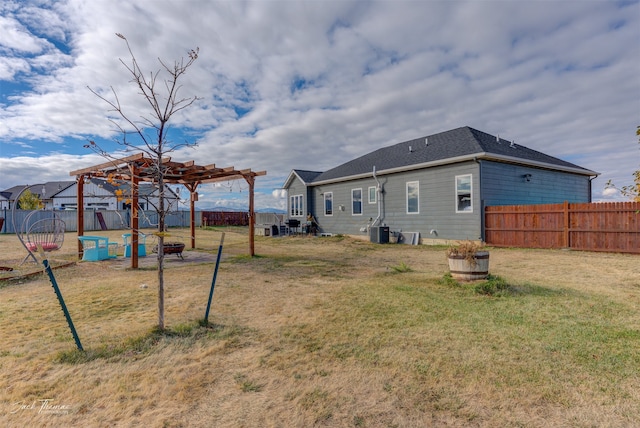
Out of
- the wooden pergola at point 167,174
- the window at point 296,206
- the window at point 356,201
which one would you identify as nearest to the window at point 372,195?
the window at point 356,201

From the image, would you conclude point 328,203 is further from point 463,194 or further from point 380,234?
point 463,194

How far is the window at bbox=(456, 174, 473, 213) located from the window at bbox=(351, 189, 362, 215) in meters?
5.68

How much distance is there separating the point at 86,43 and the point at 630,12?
12.7m

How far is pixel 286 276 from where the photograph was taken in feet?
23.7

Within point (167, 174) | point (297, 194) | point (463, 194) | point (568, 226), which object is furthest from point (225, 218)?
point (568, 226)

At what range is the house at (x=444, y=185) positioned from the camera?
12836mm

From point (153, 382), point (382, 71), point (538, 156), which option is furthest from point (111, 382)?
point (538, 156)

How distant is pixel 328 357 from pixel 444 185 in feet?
39.5

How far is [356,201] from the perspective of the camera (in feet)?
59.2

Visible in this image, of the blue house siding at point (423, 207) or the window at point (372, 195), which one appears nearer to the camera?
the blue house siding at point (423, 207)

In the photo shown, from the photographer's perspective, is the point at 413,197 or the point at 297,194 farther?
the point at 297,194

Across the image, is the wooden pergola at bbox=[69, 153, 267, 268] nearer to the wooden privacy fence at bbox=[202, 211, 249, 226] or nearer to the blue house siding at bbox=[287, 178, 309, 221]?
the blue house siding at bbox=[287, 178, 309, 221]

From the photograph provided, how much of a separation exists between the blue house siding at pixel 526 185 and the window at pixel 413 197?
293 centimetres

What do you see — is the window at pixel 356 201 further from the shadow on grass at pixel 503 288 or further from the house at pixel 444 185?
the shadow on grass at pixel 503 288
